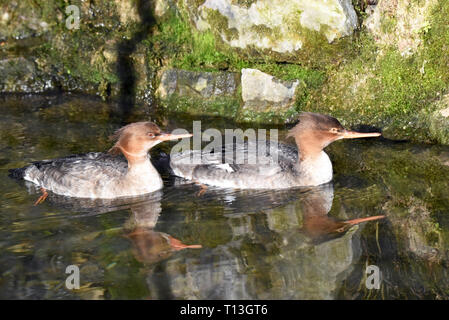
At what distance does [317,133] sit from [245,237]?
1.98m

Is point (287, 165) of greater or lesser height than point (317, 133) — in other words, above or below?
below

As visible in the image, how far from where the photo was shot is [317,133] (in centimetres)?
720

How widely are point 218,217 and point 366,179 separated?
1.97 m

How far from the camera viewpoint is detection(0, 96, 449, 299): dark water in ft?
16.4

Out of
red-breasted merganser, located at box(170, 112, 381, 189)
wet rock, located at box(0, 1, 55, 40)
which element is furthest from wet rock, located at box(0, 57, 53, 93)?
red-breasted merganser, located at box(170, 112, 381, 189)

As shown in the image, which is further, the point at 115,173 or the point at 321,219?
the point at 115,173

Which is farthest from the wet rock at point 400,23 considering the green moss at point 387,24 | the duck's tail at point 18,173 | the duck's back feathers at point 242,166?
the duck's tail at point 18,173

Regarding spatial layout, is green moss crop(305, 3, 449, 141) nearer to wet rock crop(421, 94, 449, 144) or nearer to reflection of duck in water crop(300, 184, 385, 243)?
wet rock crop(421, 94, 449, 144)

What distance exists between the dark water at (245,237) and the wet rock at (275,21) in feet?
6.11

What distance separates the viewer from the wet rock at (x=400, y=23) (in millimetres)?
8336

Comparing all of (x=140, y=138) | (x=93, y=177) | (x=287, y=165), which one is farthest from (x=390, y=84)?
(x=93, y=177)
